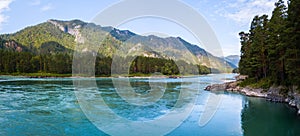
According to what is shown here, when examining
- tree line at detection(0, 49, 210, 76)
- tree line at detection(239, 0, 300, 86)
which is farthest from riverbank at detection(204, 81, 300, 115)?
tree line at detection(0, 49, 210, 76)

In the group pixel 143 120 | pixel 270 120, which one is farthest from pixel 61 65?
pixel 270 120

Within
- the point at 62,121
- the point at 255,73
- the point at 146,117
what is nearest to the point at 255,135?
the point at 146,117

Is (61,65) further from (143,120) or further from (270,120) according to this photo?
(270,120)

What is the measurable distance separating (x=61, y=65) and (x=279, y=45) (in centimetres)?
8605

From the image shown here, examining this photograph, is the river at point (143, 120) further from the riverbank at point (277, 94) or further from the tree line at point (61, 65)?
the tree line at point (61, 65)

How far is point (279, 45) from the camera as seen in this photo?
86.8ft

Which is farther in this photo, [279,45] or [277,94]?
[277,94]

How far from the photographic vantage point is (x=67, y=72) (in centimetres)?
9888

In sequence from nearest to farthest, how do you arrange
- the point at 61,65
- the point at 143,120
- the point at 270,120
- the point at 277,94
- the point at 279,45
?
the point at 143,120 → the point at 270,120 → the point at 279,45 → the point at 277,94 → the point at 61,65

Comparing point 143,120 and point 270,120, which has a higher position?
point 143,120

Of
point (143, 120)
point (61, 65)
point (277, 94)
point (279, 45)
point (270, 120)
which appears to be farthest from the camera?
point (61, 65)

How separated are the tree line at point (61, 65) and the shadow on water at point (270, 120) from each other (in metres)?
83.2

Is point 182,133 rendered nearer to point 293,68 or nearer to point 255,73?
point 293,68

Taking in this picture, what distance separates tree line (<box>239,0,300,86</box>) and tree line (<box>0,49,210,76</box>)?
66.1 meters
